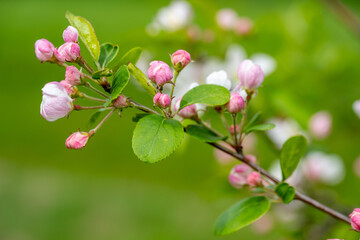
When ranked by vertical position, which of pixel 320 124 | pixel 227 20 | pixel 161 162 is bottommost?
pixel 161 162

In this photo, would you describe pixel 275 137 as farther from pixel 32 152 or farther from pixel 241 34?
pixel 32 152

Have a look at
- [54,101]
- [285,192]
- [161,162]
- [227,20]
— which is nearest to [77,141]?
[54,101]

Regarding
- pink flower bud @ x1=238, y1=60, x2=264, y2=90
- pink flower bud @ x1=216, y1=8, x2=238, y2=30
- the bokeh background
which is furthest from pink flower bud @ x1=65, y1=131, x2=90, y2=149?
pink flower bud @ x1=216, y1=8, x2=238, y2=30

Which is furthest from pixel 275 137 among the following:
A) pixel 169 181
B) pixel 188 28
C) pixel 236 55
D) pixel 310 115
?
pixel 169 181

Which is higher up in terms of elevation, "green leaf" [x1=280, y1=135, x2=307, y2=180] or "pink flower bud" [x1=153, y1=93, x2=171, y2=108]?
"pink flower bud" [x1=153, y1=93, x2=171, y2=108]

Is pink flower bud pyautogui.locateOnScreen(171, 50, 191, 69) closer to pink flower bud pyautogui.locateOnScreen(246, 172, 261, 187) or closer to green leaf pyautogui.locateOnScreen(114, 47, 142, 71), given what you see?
green leaf pyautogui.locateOnScreen(114, 47, 142, 71)

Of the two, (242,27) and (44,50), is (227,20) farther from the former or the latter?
(44,50)

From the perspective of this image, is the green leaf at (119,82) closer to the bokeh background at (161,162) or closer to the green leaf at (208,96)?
the green leaf at (208,96)
